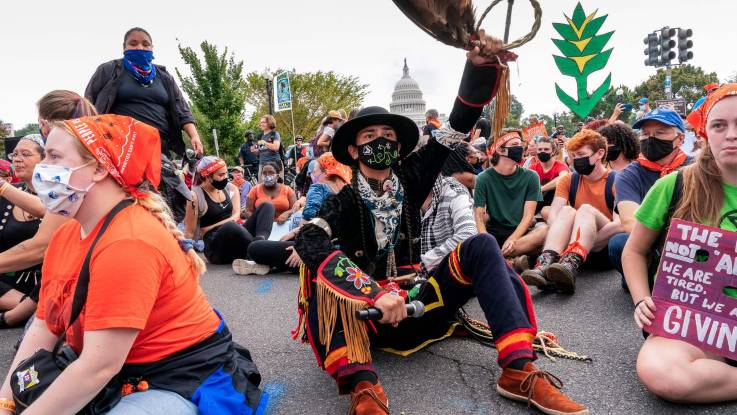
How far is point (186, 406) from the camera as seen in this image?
6.18ft

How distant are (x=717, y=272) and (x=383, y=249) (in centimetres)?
156

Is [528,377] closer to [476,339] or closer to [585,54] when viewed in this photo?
[476,339]

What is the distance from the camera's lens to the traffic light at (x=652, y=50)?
16.4m

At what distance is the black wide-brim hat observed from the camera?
2.74 metres

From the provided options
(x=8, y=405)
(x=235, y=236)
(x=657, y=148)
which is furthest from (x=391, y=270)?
(x=235, y=236)

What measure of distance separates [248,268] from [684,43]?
15406mm

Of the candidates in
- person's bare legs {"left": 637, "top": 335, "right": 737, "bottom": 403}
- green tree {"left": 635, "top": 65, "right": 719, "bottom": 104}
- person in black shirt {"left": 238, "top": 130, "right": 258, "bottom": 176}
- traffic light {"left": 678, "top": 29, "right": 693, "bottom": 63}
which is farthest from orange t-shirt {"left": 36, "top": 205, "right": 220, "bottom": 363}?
green tree {"left": 635, "top": 65, "right": 719, "bottom": 104}

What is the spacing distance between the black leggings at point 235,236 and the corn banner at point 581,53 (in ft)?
16.5

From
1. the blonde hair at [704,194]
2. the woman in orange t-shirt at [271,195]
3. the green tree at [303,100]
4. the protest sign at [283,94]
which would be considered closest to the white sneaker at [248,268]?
the woman in orange t-shirt at [271,195]

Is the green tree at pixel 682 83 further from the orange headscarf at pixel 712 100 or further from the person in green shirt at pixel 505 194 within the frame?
the orange headscarf at pixel 712 100

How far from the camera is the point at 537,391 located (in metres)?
2.18

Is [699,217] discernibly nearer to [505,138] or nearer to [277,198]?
[505,138]

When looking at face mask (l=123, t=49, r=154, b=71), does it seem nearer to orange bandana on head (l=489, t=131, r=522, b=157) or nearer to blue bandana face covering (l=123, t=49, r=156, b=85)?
blue bandana face covering (l=123, t=49, r=156, b=85)

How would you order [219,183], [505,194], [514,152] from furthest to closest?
[219,183]
[505,194]
[514,152]
